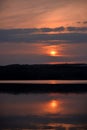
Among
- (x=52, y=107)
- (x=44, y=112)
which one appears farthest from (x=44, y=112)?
(x=52, y=107)

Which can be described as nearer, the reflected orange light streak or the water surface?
the water surface

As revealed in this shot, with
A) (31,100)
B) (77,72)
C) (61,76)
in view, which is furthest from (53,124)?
(77,72)

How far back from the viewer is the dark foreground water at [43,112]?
14.7 m

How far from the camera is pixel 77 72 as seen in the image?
5097 cm

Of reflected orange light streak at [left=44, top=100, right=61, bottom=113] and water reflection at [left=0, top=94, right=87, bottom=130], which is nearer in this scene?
water reflection at [left=0, top=94, right=87, bottom=130]

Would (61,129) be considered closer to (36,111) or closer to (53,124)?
(53,124)

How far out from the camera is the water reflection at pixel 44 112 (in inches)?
579

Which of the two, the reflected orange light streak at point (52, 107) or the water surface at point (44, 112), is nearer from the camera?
the water surface at point (44, 112)

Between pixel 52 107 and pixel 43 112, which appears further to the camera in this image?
pixel 52 107

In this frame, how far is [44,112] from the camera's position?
57.9 feet

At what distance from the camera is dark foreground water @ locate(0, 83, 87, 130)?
48.1ft

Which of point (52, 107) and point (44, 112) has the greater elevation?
point (44, 112)

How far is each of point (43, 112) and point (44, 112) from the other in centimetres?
4

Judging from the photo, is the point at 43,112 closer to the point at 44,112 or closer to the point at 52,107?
the point at 44,112
